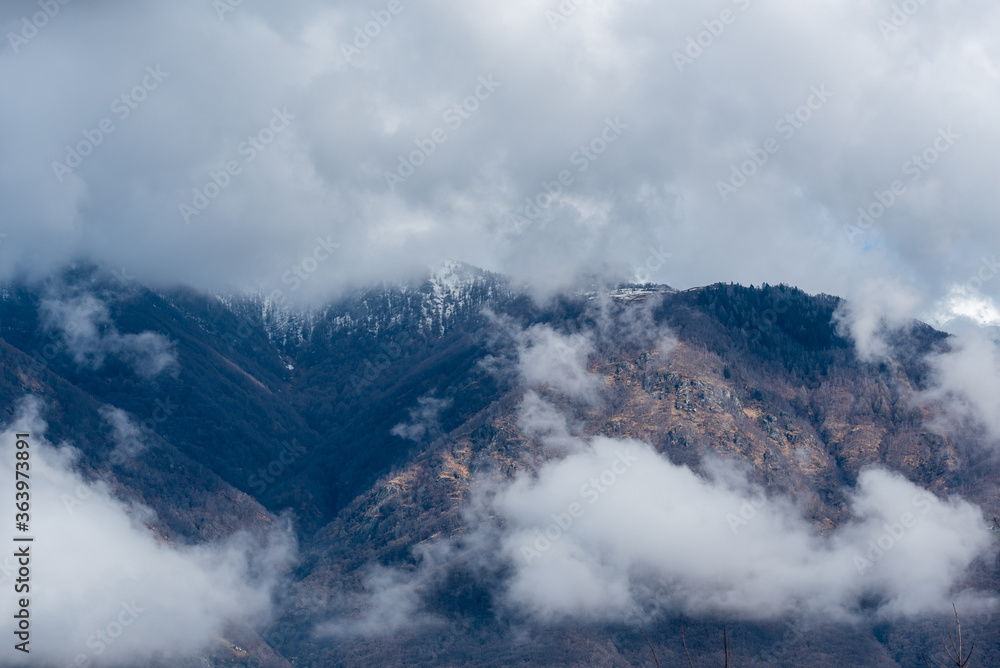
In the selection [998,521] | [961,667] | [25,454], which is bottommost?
[961,667]

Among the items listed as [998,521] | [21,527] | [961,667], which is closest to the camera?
[961,667]

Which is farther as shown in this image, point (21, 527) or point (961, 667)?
point (21, 527)

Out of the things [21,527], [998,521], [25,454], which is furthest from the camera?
[25,454]

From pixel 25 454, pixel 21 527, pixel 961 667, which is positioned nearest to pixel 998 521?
pixel 961 667

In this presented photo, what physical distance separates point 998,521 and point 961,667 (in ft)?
54.7

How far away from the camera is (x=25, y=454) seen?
555 feet

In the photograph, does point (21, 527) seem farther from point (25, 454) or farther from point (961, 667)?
point (961, 667)

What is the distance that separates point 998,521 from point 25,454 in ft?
530

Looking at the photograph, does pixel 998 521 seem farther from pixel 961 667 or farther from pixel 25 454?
pixel 25 454

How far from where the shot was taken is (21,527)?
14525 cm

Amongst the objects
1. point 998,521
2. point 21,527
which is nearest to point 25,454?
point 21,527

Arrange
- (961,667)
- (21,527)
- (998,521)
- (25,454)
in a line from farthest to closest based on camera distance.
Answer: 1. (25,454)
2. (21,527)
3. (998,521)
4. (961,667)

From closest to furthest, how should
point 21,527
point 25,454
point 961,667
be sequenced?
point 961,667, point 21,527, point 25,454

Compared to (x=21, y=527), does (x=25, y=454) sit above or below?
above
